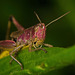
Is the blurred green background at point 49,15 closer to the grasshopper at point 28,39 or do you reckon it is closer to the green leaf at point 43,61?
the grasshopper at point 28,39

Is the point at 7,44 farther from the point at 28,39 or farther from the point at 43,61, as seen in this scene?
the point at 43,61

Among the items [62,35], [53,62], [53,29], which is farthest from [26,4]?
[53,62]

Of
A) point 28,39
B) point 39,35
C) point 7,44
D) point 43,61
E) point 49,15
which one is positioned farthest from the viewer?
point 49,15

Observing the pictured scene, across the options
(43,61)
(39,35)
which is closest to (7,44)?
(39,35)

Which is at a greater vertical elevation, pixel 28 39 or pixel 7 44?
pixel 7 44

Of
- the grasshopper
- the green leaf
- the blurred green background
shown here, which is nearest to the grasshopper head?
the grasshopper

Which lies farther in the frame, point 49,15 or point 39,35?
point 49,15

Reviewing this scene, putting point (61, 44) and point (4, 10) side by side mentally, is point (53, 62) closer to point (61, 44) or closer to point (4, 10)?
point (61, 44)
